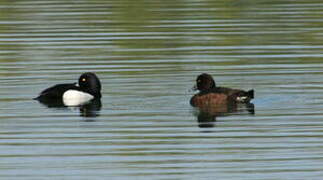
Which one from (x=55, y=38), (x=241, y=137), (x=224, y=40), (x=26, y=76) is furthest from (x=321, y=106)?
(x=55, y=38)

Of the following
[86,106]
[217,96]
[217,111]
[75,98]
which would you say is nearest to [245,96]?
[217,111]

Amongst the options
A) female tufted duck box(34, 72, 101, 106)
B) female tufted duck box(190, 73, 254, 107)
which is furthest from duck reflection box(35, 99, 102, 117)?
female tufted duck box(190, 73, 254, 107)

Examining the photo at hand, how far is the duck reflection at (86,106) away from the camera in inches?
753

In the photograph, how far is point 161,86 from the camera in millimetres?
20484

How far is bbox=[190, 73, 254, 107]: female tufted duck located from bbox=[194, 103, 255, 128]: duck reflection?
0.25 feet

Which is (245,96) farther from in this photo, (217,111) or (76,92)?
(76,92)

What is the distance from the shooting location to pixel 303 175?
1373 centimetres

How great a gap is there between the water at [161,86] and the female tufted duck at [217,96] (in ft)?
0.64

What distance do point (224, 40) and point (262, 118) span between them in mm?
8362

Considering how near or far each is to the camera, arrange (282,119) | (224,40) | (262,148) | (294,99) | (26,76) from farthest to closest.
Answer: (224,40)
(26,76)
(294,99)
(282,119)
(262,148)

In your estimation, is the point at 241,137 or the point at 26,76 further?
the point at 26,76

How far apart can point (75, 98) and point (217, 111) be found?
2.76 m

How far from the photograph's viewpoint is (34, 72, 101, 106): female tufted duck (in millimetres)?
20125

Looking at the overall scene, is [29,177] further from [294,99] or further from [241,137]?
[294,99]
